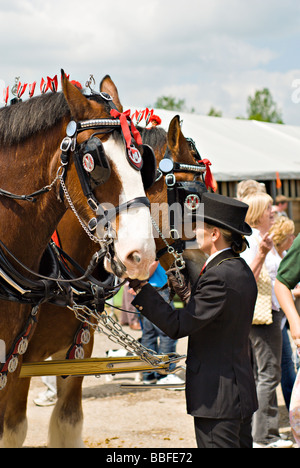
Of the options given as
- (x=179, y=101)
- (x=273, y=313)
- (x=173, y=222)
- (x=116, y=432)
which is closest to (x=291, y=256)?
(x=173, y=222)

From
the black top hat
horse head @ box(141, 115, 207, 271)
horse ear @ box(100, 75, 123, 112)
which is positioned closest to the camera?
the black top hat

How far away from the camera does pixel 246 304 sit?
2.47m

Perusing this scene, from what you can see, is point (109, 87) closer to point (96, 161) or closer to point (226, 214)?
point (96, 161)

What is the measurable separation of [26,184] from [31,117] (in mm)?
295

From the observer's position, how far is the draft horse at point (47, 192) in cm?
216

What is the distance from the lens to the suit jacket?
7.65ft

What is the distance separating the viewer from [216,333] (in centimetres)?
243

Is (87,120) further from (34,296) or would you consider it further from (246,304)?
(246,304)

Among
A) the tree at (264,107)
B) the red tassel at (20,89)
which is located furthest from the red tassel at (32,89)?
the tree at (264,107)

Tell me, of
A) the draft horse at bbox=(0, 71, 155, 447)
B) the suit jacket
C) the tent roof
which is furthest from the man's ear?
the tent roof

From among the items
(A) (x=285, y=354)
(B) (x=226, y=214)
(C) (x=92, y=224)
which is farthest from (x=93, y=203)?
(A) (x=285, y=354)

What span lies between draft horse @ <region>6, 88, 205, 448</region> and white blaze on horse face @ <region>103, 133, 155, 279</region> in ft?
1.52

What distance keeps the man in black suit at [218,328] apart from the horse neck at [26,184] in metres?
0.54

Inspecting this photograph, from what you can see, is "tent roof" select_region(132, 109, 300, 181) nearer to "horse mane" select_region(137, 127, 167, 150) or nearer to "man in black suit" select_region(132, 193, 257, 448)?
"horse mane" select_region(137, 127, 167, 150)
